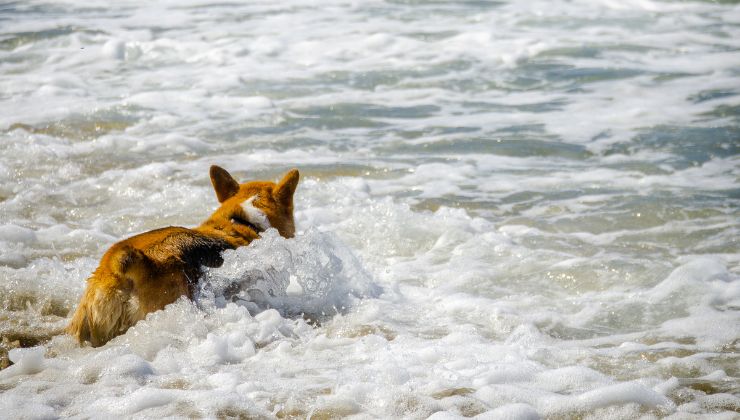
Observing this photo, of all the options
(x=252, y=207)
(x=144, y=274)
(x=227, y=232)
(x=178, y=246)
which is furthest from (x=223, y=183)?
(x=144, y=274)

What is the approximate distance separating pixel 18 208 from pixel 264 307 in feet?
8.57

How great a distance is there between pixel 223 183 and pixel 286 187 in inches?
16.4

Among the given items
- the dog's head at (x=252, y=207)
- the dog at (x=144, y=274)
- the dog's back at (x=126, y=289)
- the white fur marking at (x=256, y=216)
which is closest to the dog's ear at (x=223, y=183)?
the dog's head at (x=252, y=207)

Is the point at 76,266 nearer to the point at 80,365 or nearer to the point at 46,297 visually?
the point at 46,297

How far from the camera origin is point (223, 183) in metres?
5.63

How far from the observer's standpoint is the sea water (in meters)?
4.01

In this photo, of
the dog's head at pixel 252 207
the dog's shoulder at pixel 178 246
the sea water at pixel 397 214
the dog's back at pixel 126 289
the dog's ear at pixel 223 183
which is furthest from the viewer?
the dog's ear at pixel 223 183

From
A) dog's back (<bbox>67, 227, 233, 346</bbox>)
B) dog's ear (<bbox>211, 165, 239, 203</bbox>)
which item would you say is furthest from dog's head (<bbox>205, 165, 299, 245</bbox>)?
dog's back (<bbox>67, 227, 233, 346</bbox>)

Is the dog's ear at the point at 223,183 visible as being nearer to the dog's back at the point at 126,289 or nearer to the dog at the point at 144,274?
the dog at the point at 144,274

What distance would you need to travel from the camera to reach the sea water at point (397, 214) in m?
4.01

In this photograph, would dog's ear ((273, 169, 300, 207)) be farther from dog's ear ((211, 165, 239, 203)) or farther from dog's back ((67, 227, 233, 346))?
dog's back ((67, 227, 233, 346))

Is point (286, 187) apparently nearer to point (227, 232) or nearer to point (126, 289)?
point (227, 232)

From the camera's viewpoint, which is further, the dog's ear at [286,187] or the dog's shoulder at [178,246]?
the dog's ear at [286,187]

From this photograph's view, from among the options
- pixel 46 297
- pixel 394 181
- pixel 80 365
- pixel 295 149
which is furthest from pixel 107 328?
pixel 295 149
